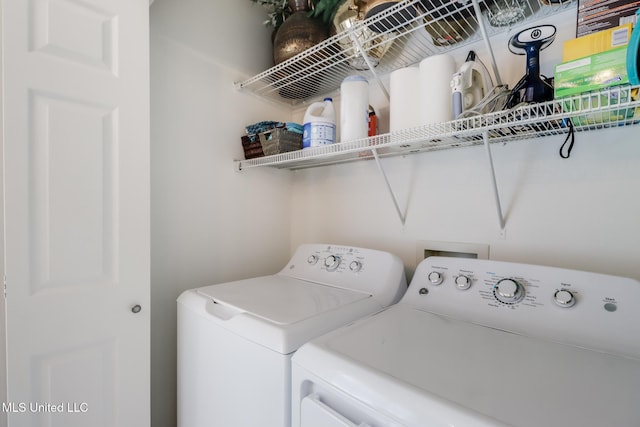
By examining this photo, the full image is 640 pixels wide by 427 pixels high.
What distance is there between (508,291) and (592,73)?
0.67 m

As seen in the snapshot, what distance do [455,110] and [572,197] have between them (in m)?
0.57

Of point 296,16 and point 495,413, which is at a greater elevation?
point 296,16

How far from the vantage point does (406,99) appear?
4.07ft

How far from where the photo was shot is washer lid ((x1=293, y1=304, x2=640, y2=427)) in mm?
568

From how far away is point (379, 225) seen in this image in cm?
165

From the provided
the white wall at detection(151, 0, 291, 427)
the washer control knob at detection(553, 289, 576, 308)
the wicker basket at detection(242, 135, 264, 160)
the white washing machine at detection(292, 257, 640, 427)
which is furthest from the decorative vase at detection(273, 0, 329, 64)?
the washer control knob at detection(553, 289, 576, 308)

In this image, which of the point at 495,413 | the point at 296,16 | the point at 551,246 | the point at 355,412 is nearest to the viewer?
the point at 495,413

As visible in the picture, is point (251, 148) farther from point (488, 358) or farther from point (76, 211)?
point (488, 358)

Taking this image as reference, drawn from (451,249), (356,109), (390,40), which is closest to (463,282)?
(451,249)

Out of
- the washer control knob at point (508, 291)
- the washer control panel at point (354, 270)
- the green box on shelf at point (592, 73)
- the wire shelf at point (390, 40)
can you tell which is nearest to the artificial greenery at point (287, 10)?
the wire shelf at point (390, 40)

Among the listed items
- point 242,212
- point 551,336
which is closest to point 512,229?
point 551,336

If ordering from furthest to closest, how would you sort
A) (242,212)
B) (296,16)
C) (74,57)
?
(242,212), (296,16), (74,57)

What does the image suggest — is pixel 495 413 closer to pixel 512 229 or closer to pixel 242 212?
pixel 512 229

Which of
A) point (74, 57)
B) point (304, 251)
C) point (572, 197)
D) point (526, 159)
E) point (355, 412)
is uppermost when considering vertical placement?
point (74, 57)
